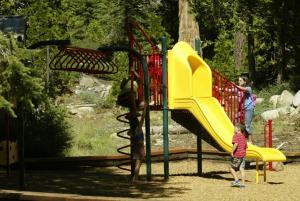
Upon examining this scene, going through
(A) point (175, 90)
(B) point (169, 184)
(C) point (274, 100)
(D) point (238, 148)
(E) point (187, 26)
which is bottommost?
(B) point (169, 184)

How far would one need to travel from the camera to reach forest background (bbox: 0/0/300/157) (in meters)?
7.00

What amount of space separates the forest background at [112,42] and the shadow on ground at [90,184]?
102 cm

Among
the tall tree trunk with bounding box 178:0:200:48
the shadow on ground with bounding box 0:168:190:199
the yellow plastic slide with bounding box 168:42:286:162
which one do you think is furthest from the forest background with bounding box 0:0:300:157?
the yellow plastic slide with bounding box 168:42:286:162

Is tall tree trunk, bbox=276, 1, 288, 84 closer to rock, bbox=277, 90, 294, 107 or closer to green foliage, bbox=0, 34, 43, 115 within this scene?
rock, bbox=277, 90, 294, 107

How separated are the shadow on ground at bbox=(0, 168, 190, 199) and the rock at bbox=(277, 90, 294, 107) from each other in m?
9.62

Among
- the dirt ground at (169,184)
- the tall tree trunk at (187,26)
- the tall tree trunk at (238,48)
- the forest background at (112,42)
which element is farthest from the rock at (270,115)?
the tall tree trunk at (238,48)

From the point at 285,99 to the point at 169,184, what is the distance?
37.4 ft

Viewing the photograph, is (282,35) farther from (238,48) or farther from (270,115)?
(270,115)

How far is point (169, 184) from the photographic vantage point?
11711 mm

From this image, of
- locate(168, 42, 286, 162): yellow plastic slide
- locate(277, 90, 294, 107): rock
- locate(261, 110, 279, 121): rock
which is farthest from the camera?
locate(277, 90, 294, 107): rock

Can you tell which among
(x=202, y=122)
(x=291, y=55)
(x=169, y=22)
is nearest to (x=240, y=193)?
(x=202, y=122)

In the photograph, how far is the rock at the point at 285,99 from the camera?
22031 mm

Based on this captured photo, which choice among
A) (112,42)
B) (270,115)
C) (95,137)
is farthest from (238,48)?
(95,137)

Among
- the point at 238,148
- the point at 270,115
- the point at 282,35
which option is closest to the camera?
the point at 238,148
